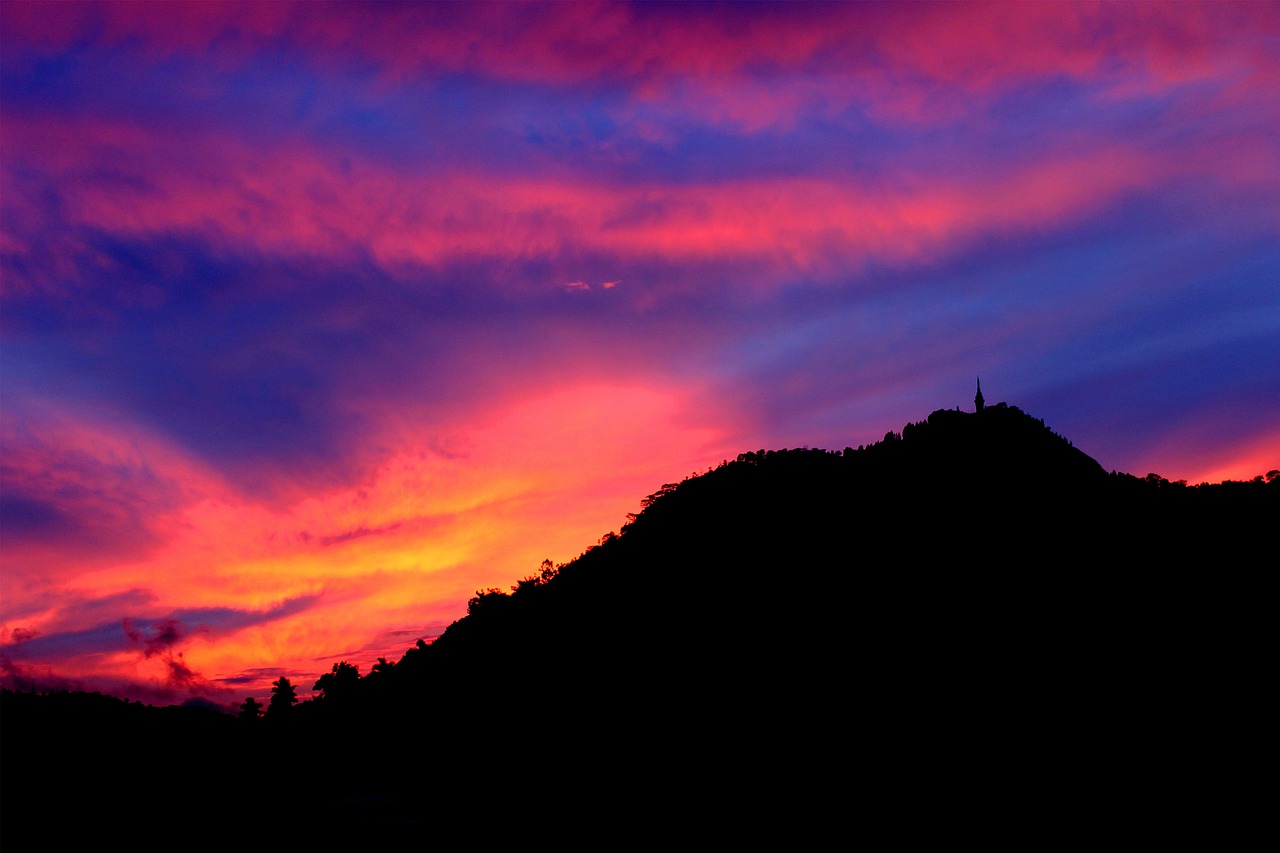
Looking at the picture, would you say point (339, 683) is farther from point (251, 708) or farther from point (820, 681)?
point (820, 681)

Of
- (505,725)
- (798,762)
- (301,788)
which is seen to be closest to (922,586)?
(798,762)

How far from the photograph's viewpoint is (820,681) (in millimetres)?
71312

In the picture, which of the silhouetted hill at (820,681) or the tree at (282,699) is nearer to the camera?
the silhouetted hill at (820,681)

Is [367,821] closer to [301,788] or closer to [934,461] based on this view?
[301,788]

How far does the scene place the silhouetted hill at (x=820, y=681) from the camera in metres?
49.6

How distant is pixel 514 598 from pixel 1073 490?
62.5 m

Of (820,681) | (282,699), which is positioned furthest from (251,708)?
(820,681)

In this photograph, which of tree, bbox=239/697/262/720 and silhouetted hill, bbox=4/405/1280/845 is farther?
tree, bbox=239/697/262/720

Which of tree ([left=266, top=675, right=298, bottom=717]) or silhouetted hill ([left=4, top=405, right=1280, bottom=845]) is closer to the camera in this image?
silhouetted hill ([left=4, top=405, right=1280, bottom=845])

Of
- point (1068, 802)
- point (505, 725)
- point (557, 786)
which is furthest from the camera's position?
point (505, 725)

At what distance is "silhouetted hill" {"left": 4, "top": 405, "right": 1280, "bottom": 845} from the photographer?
163 feet

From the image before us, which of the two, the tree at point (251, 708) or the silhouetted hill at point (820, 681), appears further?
the tree at point (251, 708)

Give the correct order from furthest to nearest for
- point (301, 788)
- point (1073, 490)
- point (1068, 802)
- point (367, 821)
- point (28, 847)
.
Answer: point (1073, 490) → point (1068, 802) → point (301, 788) → point (367, 821) → point (28, 847)

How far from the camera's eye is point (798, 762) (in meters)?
60.3
